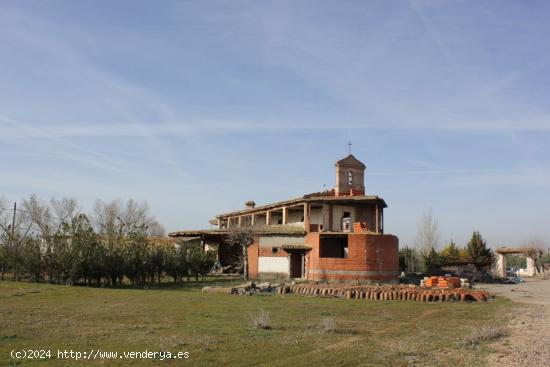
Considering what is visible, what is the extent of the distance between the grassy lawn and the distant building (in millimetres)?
13546

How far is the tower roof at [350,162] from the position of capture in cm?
4166

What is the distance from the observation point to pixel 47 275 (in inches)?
1135

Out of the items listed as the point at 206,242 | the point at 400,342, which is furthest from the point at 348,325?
the point at 206,242

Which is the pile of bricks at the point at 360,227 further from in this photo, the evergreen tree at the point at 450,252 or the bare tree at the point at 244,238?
the evergreen tree at the point at 450,252

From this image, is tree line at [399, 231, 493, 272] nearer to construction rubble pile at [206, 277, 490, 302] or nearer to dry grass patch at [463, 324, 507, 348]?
construction rubble pile at [206, 277, 490, 302]

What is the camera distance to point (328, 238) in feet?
125

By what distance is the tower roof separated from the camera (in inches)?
1640

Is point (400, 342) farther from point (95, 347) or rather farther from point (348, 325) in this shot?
point (95, 347)

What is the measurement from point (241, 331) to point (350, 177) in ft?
101

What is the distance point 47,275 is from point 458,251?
1773 inches

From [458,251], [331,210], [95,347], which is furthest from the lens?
[458,251]

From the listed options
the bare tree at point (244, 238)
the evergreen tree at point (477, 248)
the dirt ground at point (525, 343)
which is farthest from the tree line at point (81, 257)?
the evergreen tree at point (477, 248)

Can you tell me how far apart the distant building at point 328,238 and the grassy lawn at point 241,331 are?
44.4ft

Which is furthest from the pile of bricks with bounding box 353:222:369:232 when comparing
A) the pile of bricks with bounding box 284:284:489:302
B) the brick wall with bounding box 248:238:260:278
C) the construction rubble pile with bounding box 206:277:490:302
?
the pile of bricks with bounding box 284:284:489:302
